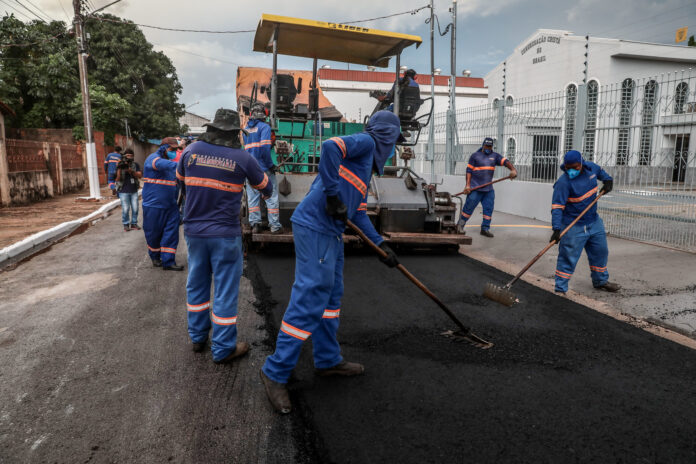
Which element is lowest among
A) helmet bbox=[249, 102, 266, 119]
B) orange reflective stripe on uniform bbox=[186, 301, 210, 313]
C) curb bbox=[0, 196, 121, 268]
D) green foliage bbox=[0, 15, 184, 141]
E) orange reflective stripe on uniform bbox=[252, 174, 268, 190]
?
curb bbox=[0, 196, 121, 268]

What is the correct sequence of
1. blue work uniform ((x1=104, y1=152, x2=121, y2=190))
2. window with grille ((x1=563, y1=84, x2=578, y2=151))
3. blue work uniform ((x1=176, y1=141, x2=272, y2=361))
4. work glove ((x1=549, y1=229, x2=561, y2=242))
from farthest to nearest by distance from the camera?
blue work uniform ((x1=104, y1=152, x2=121, y2=190)) < window with grille ((x1=563, y1=84, x2=578, y2=151)) < work glove ((x1=549, y1=229, x2=561, y2=242)) < blue work uniform ((x1=176, y1=141, x2=272, y2=361))

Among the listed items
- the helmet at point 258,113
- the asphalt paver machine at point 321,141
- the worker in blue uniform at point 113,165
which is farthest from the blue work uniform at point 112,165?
the helmet at point 258,113

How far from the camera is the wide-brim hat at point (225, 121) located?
333 centimetres

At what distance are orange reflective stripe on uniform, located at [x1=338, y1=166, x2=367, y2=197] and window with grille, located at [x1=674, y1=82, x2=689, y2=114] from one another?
6.21m

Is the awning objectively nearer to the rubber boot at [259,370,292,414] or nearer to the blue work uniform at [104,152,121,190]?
the blue work uniform at [104,152,121,190]

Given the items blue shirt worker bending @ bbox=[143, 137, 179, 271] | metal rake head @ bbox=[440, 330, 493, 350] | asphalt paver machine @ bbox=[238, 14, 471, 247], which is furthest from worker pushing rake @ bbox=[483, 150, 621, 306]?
blue shirt worker bending @ bbox=[143, 137, 179, 271]

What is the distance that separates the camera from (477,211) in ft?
39.4

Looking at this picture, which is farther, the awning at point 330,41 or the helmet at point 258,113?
the awning at point 330,41

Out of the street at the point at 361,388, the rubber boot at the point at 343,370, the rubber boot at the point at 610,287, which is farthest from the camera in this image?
the rubber boot at the point at 610,287

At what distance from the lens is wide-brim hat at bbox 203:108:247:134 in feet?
10.9

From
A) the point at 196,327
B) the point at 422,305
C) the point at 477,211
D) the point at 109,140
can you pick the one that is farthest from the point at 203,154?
the point at 109,140

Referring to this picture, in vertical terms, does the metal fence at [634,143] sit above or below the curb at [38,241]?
above

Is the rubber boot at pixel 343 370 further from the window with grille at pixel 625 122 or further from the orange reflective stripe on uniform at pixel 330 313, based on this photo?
the window with grille at pixel 625 122

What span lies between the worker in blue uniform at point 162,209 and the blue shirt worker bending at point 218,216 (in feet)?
9.12
